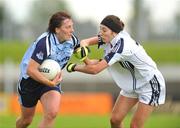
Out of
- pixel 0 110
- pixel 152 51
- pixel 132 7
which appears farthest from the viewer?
pixel 132 7

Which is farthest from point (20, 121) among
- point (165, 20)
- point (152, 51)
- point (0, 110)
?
point (152, 51)

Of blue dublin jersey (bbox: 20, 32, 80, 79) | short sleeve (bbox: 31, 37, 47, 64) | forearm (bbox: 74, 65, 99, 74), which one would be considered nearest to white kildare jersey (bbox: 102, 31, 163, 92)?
forearm (bbox: 74, 65, 99, 74)

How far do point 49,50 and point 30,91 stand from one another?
860mm

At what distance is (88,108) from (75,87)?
10.6 metres

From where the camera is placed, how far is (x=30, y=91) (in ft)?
36.8

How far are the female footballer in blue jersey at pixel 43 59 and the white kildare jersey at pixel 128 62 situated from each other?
0.69 metres

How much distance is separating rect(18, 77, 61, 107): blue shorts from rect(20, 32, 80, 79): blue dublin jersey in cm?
12

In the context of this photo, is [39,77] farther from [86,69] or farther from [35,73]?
[86,69]

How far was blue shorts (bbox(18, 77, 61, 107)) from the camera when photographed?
11.2 meters

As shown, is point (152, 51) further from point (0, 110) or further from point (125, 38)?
point (125, 38)

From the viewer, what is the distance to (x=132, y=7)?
5150 centimetres

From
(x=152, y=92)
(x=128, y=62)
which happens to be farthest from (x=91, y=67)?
(x=152, y=92)

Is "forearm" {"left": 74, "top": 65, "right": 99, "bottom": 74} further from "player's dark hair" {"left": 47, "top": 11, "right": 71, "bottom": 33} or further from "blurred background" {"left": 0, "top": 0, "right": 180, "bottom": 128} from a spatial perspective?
"blurred background" {"left": 0, "top": 0, "right": 180, "bottom": 128}

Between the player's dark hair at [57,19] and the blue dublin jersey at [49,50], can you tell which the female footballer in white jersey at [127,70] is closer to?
the blue dublin jersey at [49,50]
